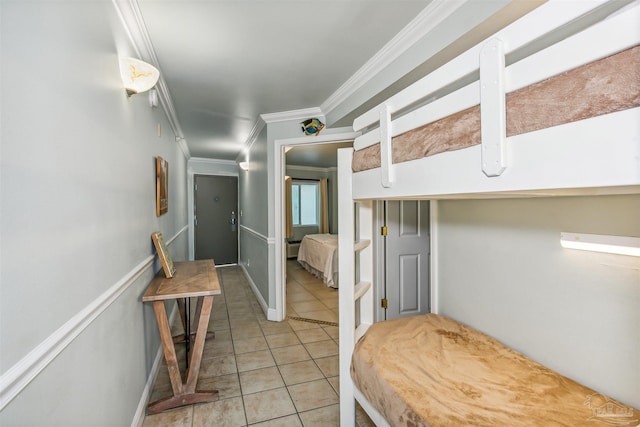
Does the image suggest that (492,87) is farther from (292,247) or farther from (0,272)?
(292,247)

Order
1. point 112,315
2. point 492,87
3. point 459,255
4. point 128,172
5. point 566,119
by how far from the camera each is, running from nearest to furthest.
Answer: point 566,119, point 492,87, point 112,315, point 128,172, point 459,255

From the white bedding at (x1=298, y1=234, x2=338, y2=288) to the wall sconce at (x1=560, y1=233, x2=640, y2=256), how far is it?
12.1ft

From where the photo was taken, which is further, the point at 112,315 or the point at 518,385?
the point at 112,315

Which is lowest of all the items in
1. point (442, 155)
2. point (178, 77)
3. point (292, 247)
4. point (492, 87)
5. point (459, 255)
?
point (292, 247)

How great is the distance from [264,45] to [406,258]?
2.23m

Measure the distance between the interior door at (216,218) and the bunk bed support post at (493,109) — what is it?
626 cm

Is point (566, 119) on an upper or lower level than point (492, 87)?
lower

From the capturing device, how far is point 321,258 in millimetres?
5250

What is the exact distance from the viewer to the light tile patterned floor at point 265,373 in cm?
189

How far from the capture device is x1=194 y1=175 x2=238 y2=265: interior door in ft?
20.9

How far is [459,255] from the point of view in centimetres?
200

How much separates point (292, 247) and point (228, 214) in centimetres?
172

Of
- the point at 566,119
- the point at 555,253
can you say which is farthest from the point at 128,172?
the point at 555,253

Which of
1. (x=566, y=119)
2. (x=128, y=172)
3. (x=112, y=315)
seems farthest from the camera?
(x=128, y=172)
